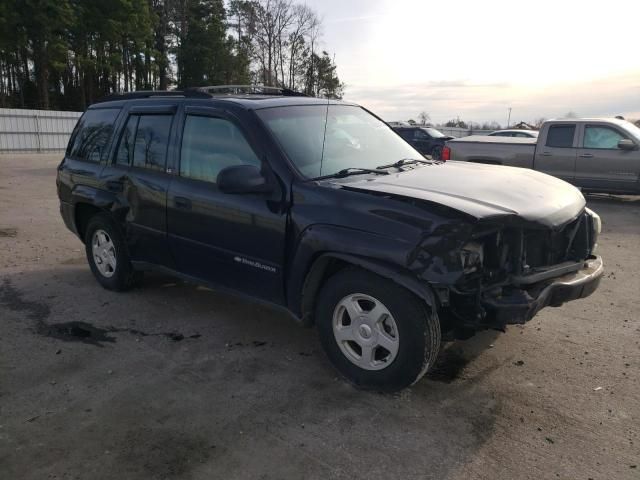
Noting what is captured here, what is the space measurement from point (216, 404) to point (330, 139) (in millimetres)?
2116

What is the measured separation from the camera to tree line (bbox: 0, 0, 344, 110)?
31.5 meters

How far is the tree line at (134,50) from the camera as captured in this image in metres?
31.5

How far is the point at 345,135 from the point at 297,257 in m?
1.25

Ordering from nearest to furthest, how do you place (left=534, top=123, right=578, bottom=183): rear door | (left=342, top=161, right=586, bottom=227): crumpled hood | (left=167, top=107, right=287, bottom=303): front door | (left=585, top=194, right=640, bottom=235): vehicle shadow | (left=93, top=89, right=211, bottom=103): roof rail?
(left=342, top=161, right=586, bottom=227): crumpled hood < (left=167, top=107, right=287, bottom=303): front door < (left=93, top=89, right=211, bottom=103): roof rail < (left=585, top=194, right=640, bottom=235): vehicle shadow < (left=534, top=123, right=578, bottom=183): rear door

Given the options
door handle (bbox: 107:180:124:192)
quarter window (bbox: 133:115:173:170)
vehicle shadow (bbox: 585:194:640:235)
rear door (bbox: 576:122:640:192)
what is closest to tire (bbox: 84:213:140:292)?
door handle (bbox: 107:180:124:192)

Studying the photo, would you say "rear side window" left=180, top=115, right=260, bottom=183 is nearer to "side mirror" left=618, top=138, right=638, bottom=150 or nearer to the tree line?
"side mirror" left=618, top=138, right=638, bottom=150

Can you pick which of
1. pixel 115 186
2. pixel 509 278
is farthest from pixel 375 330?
pixel 115 186

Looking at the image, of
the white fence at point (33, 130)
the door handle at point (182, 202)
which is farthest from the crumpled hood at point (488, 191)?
the white fence at point (33, 130)

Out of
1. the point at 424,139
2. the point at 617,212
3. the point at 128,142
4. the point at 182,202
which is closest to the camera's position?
the point at 182,202

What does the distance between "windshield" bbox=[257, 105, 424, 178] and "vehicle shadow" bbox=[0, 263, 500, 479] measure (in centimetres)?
147

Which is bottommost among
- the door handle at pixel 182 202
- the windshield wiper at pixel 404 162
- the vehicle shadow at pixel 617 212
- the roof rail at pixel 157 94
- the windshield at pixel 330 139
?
the vehicle shadow at pixel 617 212

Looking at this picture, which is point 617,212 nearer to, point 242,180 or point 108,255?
point 242,180

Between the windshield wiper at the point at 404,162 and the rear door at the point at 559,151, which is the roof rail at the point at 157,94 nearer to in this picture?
the windshield wiper at the point at 404,162

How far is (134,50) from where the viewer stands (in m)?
40.6
